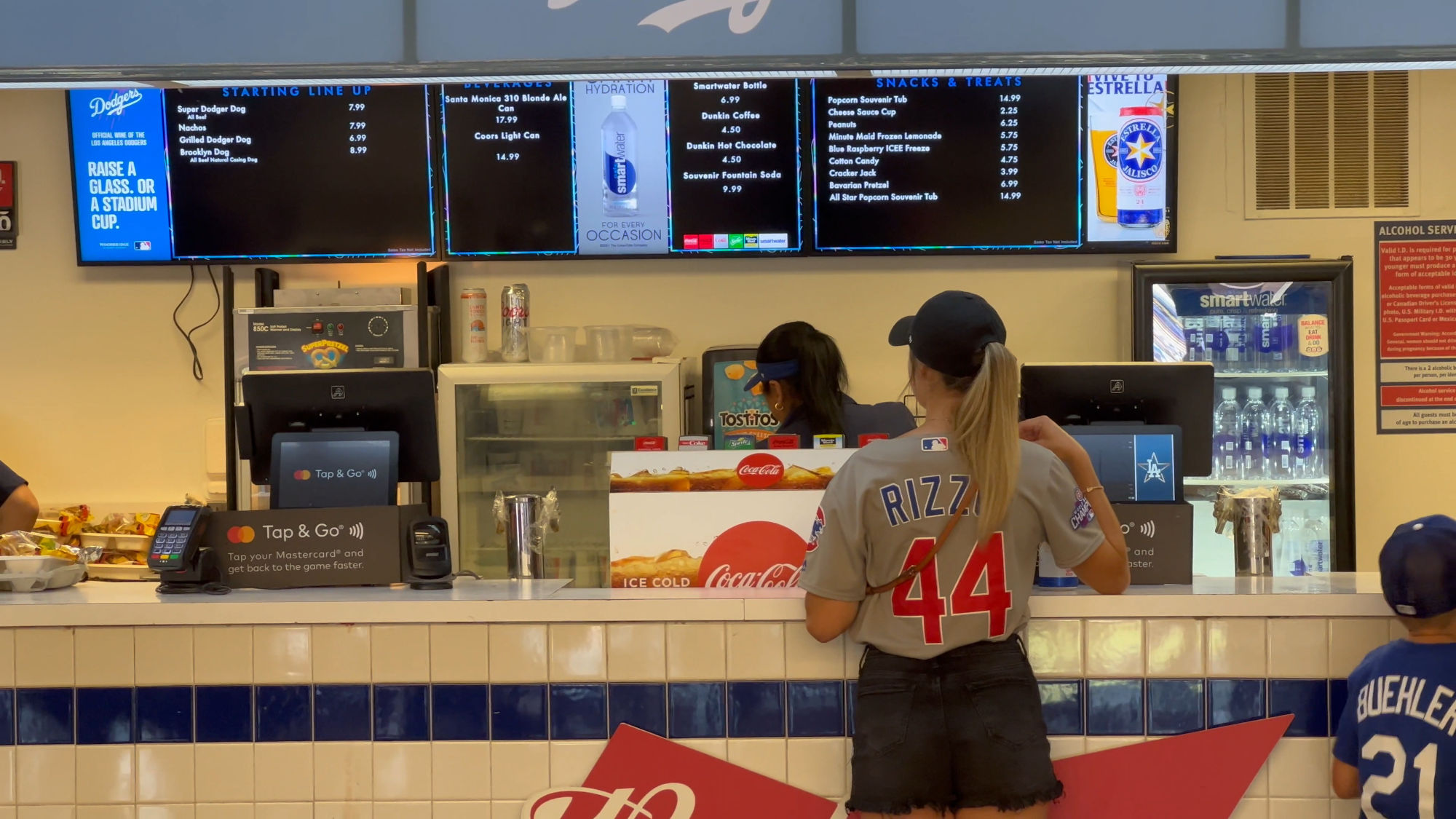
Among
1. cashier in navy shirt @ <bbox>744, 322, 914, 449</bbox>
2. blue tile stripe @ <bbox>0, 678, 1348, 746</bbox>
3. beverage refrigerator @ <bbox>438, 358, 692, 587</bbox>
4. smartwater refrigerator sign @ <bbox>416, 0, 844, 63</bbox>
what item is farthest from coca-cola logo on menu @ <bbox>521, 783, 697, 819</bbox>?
Answer: beverage refrigerator @ <bbox>438, 358, 692, 587</bbox>

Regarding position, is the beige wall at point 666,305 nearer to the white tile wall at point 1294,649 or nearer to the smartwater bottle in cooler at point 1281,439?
the smartwater bottle in cooler at point 1281,439

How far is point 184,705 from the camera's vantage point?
2521 millimetres

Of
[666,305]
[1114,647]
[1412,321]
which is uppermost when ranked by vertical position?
[666,305]

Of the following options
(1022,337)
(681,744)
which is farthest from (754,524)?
(1022,337)

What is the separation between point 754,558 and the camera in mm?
2766

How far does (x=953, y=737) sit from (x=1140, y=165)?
3543 mm

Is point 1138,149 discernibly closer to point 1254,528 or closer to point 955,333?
point 1254,528

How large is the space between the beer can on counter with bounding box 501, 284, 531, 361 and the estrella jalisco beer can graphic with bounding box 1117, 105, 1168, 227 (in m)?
2.36

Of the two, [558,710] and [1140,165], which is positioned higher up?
[1140,165]

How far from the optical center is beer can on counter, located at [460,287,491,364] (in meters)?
4.91

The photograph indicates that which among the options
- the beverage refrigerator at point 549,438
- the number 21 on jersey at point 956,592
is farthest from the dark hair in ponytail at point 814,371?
the number 21 on jersey at point 956,592

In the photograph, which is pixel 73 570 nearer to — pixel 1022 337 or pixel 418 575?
pixel 418 575

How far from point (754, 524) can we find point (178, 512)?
49.4 inches

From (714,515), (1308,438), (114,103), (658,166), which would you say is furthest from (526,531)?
(1308,438)
